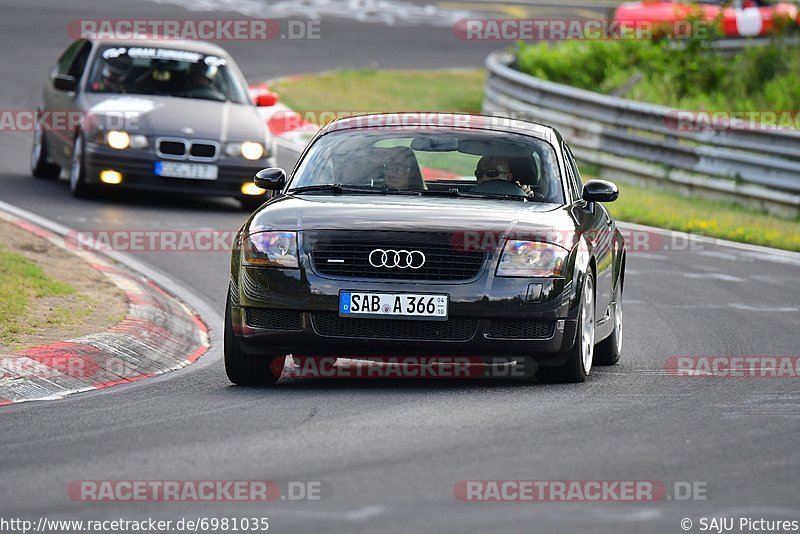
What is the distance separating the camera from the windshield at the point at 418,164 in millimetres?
9781

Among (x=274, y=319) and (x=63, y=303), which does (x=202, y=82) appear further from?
(x=274, y=319)

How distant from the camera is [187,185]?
57.3ft

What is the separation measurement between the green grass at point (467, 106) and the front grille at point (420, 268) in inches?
369

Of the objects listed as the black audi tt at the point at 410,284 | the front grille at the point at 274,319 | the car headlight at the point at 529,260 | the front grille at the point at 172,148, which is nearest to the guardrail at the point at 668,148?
the front grille at the point at 172,148

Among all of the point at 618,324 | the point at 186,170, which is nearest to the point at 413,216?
the point at 618,324

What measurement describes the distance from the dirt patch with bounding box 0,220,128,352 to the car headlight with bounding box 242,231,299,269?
150 centimetres

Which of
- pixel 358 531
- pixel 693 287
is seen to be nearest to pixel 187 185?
pixel 693 287

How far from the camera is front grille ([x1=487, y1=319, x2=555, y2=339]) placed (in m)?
8.65

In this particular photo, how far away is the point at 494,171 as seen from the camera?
32.4 ft

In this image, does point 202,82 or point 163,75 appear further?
point 202,82

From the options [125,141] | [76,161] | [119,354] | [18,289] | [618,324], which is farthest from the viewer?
[76,161]

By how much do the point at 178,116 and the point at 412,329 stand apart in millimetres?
9480

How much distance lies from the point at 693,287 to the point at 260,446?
25.9 feet

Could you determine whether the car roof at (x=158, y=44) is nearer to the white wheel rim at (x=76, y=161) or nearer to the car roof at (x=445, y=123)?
the white wheel rim at (x=76, y=161)
